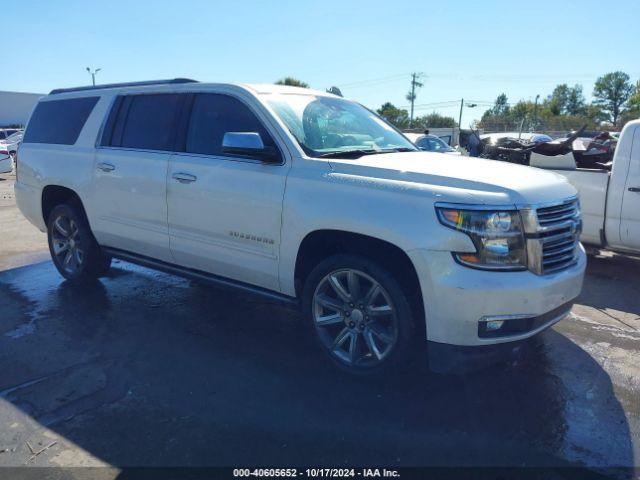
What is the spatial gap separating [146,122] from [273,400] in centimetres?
292

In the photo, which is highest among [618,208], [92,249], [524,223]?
[524,223]

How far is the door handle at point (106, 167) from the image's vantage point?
5055 millimetres

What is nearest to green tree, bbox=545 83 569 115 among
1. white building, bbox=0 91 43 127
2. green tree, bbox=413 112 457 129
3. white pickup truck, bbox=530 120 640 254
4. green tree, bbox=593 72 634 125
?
green tree, bbox=593 72 634 125

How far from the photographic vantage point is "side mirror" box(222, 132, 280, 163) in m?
3.79

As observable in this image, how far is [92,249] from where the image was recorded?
566 centimetres

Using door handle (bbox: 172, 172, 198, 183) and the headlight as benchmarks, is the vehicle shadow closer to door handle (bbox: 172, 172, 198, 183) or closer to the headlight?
the headlight

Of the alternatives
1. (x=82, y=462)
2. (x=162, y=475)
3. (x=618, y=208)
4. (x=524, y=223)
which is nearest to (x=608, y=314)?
(x=618, y=208)

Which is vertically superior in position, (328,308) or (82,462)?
(328,308)

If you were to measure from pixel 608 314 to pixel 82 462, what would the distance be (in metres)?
4.65

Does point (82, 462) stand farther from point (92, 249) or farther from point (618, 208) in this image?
point (618, 208)

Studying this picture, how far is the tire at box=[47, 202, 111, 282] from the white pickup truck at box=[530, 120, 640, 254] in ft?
18.4

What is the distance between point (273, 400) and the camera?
349cm

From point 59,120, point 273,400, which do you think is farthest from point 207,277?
point 59,120

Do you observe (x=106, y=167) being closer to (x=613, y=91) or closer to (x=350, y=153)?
(x=350, y=153)
